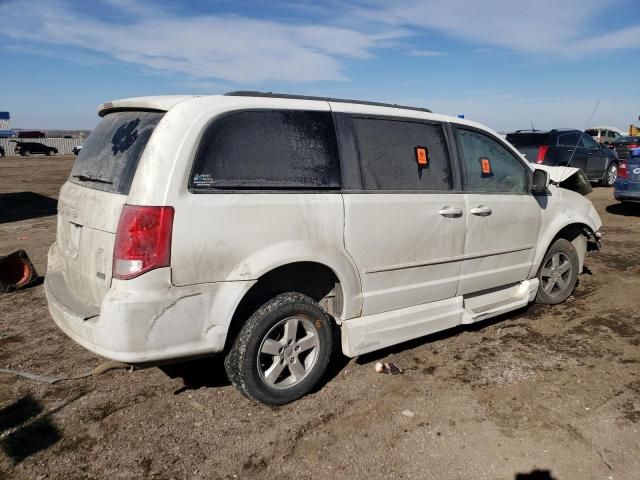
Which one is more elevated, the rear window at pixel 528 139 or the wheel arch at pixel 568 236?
the rear window at pixel 528 139

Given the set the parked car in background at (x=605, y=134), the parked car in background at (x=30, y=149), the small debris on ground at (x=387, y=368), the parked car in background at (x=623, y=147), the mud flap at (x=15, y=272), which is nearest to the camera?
the small debris on ground at (x=387, y=368)

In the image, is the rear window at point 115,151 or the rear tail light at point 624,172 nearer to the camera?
the rear window at point 115,151

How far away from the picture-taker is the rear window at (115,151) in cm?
312

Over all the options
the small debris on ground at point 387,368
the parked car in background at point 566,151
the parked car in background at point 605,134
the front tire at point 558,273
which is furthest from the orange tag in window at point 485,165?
the parked car in background at point 605,134

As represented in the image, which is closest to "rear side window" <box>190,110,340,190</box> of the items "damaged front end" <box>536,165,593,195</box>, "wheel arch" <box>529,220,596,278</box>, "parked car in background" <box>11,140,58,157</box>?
"wheel arch" <box>529,220,596,278</box>

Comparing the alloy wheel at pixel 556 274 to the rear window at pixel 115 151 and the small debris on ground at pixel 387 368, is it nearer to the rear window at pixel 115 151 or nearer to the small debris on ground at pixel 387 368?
the small debris on ground at pixel 387 368

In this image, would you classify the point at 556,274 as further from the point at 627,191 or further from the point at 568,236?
the point at 627,191

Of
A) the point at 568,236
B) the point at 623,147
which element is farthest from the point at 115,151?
the point at 623,147

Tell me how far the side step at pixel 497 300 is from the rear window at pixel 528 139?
9.96 metres

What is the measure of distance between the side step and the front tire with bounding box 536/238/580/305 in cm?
28

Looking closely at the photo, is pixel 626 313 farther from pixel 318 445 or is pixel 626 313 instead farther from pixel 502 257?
pixel 318 445

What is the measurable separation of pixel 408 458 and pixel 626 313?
132 inches

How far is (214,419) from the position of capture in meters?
3.34

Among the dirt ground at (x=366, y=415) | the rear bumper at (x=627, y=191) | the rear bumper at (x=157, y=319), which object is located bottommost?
the dirt ground at (x=366, y=415)
